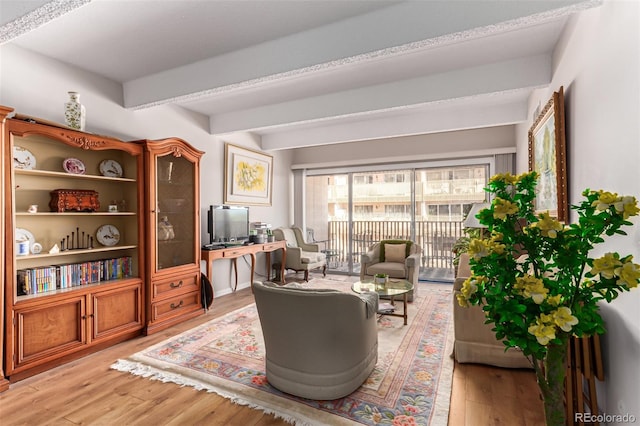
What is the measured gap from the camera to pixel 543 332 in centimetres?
118

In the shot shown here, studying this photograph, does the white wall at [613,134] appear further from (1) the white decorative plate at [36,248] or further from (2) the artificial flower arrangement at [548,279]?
(1) the white decorative plate at [36,248]

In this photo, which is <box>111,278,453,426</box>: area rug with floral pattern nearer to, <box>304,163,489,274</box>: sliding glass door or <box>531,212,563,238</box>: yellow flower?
<box>531,212,563,238</box>: yellow flower

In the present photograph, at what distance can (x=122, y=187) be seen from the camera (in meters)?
3.51

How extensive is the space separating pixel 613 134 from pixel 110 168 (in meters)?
3.98

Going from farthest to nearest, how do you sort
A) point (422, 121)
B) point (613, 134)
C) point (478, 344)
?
point (422, 121) < point (478, 344) < point (613, 134)

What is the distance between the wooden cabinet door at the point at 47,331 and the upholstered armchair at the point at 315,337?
5.66ft

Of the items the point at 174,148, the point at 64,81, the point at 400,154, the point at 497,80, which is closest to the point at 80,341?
the point at 174,148

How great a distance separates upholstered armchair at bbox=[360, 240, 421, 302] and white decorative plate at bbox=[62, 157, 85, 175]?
11.3 ft

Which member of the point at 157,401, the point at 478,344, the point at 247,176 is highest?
the point at 247,176

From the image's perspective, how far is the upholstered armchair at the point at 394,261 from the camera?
177 inches

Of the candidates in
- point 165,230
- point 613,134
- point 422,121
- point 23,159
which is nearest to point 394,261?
point 422,121

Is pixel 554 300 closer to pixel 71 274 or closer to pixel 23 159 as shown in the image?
pixel 71 274

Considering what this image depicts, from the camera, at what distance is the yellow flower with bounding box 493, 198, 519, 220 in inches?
53.2

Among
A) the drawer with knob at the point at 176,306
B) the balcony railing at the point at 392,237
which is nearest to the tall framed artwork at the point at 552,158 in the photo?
the balcony railing at the point at 392,237
